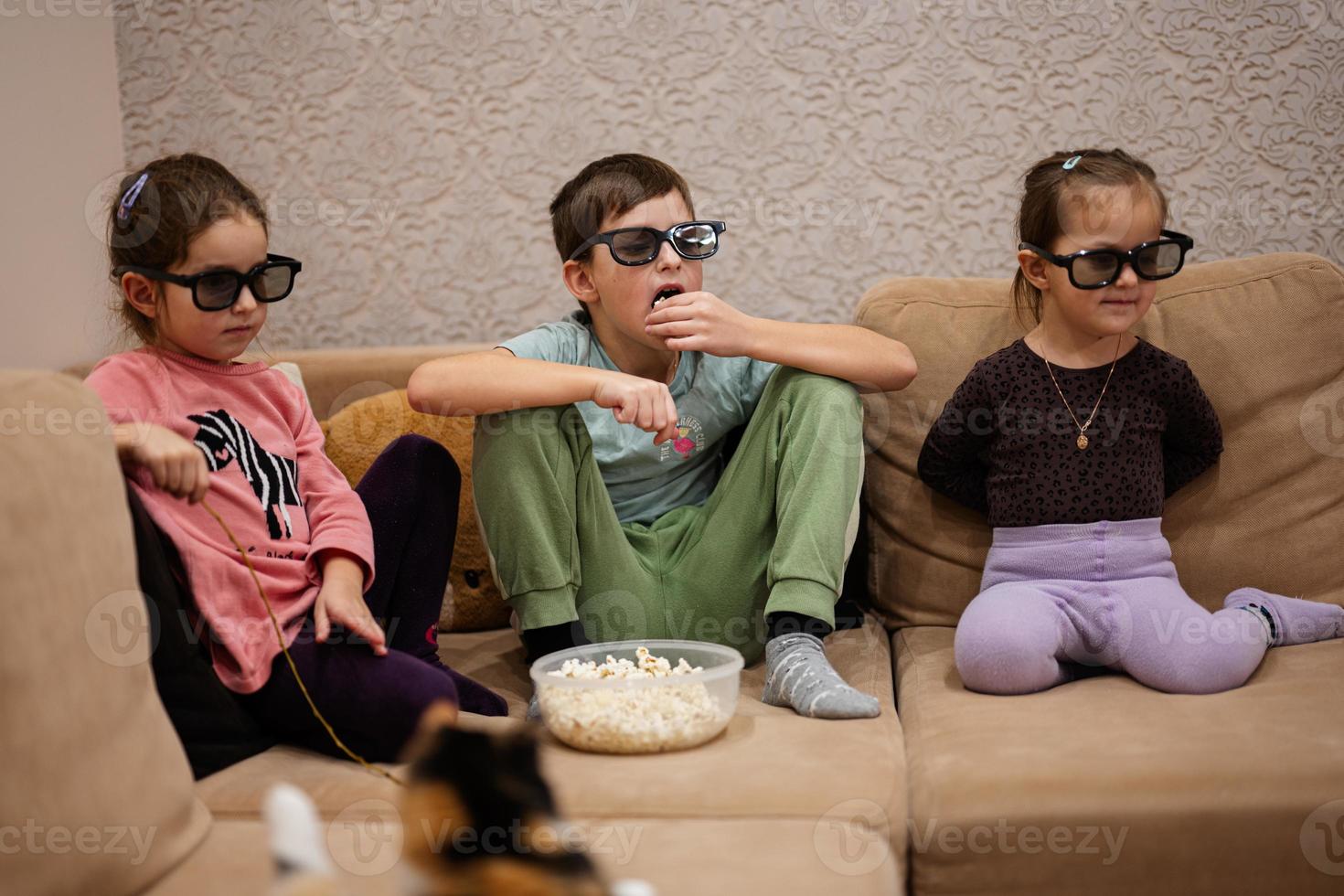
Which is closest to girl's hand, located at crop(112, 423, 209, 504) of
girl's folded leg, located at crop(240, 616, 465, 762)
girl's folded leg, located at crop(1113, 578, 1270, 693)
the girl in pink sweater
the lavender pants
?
the girl in pink sweater

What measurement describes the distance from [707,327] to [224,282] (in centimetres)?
66

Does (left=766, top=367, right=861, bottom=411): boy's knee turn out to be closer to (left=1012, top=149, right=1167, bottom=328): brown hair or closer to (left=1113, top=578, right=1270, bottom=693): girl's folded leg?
(left=1012, top=149, right=1167, bottom=328): brown hair

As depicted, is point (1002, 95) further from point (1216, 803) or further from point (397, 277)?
point (1216, 803)

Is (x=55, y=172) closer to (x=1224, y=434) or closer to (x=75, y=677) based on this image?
(x=75, y=677)

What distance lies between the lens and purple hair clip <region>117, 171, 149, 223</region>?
142 centimetres

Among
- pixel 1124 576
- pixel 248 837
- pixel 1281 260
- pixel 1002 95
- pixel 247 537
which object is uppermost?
pixel 1002 95

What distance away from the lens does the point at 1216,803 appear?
1.11 metres

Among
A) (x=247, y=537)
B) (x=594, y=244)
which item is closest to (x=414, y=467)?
(x=247, y=537)

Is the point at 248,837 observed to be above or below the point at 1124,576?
below

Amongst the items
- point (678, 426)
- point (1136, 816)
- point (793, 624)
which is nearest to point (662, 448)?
point (678, 426)

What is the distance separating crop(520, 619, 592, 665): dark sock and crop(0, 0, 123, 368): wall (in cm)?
104

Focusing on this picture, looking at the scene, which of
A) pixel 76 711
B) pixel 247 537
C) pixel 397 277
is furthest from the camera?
pixel 397 277

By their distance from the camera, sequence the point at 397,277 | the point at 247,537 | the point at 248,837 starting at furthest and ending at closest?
the point at 397,277, the point at 247,537, the point at 248,837

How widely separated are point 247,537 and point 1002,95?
1.62 m
